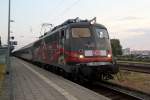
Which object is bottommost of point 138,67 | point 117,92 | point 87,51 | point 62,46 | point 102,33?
point 117,92

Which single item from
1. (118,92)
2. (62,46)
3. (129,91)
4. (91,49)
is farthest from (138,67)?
(118,92)

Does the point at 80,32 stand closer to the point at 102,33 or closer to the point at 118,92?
the point at 102,33

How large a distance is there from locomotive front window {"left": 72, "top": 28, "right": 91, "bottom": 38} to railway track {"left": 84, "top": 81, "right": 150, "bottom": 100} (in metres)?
2.69

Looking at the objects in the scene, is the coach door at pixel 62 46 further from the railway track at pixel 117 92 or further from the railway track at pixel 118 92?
the railway track at pixel 118 92

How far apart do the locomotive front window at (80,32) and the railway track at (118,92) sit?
106 inches

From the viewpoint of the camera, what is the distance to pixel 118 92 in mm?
14500

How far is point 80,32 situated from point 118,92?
451cm

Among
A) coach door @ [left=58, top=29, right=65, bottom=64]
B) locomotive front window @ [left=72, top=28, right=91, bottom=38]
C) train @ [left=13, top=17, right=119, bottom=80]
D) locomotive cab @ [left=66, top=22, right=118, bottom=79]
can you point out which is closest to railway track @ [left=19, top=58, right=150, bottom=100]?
train @ [left=13, top=17, right=119, bottom=80]

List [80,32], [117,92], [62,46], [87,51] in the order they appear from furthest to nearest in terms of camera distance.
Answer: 1. [62,46]
2. [80,32]
3. [87,51]
4. [117,92]

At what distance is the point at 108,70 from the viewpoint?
54.9 ft

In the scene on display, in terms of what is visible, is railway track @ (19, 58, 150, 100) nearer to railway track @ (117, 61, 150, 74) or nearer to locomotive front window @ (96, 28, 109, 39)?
locomotive front window @ (96, 28, 109, 39)

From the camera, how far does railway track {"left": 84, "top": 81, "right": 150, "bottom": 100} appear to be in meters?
12.9

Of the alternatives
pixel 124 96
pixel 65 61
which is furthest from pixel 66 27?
pixel 124 96

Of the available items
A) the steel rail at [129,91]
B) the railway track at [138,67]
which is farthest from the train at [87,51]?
the railway track at [138,67]
